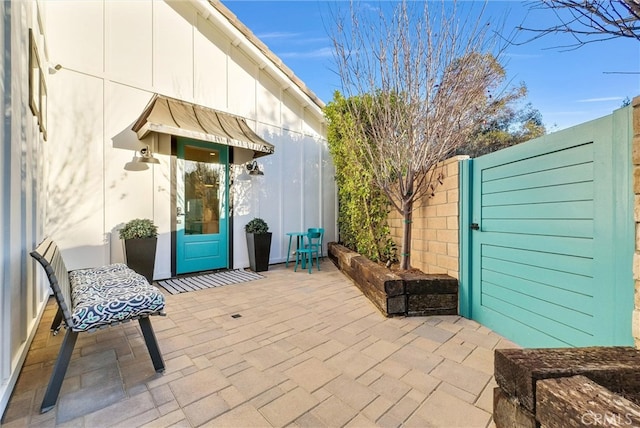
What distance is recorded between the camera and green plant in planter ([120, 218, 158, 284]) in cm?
430

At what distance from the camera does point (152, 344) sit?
2139mm

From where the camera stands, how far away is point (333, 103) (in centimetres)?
610

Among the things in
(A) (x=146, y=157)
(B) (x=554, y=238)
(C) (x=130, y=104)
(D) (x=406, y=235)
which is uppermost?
(C) (x=130, y=104)

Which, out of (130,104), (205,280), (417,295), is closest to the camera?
(417,295)

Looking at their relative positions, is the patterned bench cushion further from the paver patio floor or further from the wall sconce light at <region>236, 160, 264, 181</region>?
the wall sconce light at <region>236, 160, 264, 181</region>

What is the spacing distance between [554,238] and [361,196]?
336cm

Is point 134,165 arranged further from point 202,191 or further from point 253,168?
point 253,168

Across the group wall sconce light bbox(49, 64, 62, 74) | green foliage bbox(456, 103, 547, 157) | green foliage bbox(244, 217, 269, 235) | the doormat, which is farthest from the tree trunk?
green foliage bbox(456, 103, 547, 157)

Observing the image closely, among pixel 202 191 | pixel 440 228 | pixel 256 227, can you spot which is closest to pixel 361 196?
pixel 440 228

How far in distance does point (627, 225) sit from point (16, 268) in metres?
4.39

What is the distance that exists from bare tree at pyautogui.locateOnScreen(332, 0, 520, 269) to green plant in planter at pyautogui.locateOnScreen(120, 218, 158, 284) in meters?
3.82

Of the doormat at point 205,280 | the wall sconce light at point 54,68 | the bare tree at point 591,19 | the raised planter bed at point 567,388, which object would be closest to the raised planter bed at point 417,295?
the raised planter bed at point 567,388

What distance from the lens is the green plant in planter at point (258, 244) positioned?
572 cm

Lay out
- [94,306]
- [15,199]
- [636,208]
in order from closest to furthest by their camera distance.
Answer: [636,208] → [94,306] → [15,199]
